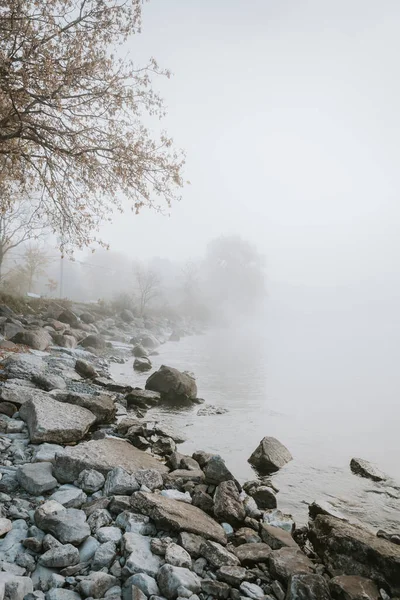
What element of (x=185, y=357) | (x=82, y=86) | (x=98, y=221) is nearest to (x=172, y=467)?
(x=98, y=221)

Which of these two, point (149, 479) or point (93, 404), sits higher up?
point (93, 404)

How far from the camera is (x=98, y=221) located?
1231 centimetres

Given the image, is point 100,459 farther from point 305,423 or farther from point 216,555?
point 305,423

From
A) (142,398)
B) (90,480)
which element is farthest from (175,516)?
(142,398)

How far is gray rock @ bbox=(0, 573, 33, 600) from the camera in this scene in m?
2.91

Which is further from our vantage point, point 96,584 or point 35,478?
point 35,478

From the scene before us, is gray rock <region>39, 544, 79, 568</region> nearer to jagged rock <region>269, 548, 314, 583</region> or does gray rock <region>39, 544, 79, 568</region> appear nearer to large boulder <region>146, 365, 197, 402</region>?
jagged rock <region>269, 548, 314, 583</region>

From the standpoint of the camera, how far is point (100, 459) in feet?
18.4

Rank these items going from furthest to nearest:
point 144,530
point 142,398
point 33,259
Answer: point 33,259 → point 142,398 → point 144,530

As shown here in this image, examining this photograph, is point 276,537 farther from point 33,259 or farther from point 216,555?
point 33,259

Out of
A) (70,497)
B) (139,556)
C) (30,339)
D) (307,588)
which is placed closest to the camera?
(307,588)

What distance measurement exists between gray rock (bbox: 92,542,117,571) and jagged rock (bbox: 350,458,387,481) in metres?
7.10

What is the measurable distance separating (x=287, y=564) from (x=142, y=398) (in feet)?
26.5

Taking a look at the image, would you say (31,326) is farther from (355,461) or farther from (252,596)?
(252,596)
